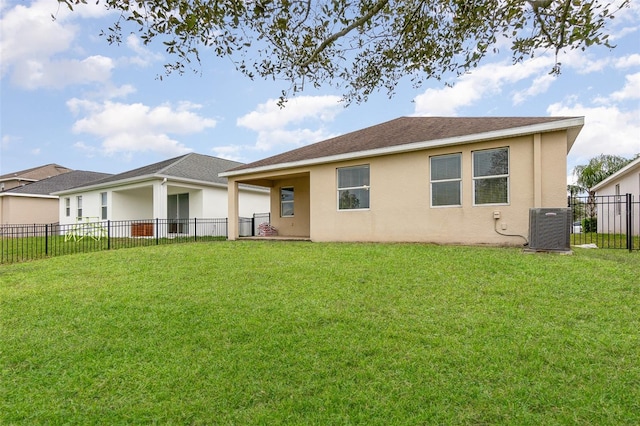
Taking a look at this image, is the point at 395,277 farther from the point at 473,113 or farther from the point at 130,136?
the point at 130,136

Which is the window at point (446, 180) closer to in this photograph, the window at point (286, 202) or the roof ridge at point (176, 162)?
the window at point (286, 202)

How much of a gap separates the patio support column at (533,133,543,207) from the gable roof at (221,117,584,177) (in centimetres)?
28

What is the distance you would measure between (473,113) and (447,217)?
5.31 m

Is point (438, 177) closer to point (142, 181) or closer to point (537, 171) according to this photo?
point (537, 171)

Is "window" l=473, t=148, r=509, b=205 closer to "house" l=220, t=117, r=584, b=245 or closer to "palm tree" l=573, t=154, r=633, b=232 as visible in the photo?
"house" l=220, t=117, r=584, b=245

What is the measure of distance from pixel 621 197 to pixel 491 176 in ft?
44.6

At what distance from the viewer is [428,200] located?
948cm

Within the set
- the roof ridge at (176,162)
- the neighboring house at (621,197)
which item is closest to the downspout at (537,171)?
the neighboring house at (621,197)

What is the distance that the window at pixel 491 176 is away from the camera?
27.7 ft

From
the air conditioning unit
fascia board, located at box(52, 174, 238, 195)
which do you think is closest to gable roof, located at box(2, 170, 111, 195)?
fascia board, located at box(52, 174, 238, 195)

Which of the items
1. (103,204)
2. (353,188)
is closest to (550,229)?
(353,188)

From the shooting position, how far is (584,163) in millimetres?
24344

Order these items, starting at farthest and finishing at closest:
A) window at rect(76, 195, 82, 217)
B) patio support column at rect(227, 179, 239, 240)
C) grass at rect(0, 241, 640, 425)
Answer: window at rect(76, 195, 82, 217) < patio support column at rect(227, 179, 239, 240) < grass at rect(0, 241, 640, 425)

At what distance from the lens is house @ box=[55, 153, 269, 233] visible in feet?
52.4
